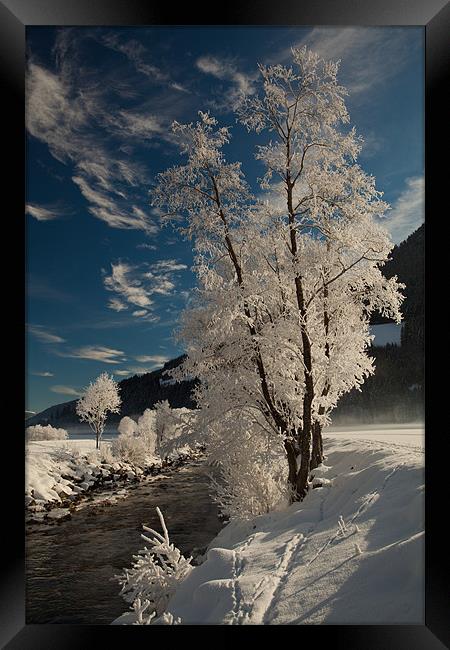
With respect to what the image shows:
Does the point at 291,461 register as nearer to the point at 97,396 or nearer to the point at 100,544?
the point at 97,396

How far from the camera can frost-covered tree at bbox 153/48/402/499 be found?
4.34 m

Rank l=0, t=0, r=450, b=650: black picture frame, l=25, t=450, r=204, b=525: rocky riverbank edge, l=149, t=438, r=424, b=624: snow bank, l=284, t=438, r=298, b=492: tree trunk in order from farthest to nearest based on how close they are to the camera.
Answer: l=25, t=450, r=204, b=525: rocky riverbank edge → l=284, t=438, r=298, b=492: tree trunk → l=0, t=0, r=450, b=650: black picture frame → l=149, t=438, r=424, b=624: snow bank

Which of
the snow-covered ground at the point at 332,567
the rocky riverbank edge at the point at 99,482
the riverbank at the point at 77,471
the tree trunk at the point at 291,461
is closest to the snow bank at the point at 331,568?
the snow-covered ground at the point at 332,567

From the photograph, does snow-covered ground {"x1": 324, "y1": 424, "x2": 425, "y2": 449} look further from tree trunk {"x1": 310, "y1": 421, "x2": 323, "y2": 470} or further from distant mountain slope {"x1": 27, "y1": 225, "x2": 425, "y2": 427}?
tree trunk {"x1": 310, "y1": 421, "x2": 323, "y2": 470}

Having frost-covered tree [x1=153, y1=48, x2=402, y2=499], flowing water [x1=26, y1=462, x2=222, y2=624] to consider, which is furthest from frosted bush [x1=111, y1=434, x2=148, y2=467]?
frost-covered tree [x1=153, y1=48, x2=402, y2=499]

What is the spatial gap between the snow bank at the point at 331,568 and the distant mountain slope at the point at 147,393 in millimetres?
1881

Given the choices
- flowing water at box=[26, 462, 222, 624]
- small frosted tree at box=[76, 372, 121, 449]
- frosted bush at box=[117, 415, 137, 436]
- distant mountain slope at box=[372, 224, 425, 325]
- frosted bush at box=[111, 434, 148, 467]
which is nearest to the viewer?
distant mountain slope at box=[372, 224, 425, 325]

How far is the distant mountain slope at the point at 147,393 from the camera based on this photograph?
4.68m

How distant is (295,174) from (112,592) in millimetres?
5480

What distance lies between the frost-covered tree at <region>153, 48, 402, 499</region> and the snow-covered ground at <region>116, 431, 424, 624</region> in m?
0.94

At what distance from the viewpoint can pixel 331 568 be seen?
3182 mm

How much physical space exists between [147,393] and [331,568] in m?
3.94
